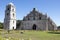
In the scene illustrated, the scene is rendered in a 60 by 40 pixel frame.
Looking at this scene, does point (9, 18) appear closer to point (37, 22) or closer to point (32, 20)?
point (32, 20)

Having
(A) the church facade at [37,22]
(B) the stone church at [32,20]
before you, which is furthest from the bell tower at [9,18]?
(A) the church facade at [37,22]

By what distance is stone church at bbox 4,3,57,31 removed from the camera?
6369cm

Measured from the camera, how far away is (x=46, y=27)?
63.4 m

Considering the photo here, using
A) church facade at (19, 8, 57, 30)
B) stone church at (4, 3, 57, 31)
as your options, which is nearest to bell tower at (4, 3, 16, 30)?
stone church at (4, 3, 57, 31)

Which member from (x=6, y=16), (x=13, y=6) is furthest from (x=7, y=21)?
(x=13, y=6)

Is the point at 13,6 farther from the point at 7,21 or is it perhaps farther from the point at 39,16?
the point at 39,16

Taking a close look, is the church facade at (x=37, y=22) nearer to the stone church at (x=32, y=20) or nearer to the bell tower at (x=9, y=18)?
the stone church at (x=32, y=20)

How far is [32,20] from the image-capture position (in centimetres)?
6562

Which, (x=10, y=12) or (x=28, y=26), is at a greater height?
(x=10, y=12)

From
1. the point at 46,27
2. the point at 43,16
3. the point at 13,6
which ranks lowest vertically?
the point at 46,27

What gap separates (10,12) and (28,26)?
948 cm

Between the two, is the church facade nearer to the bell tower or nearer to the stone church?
the stone church

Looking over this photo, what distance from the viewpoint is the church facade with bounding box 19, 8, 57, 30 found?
63.6 meters

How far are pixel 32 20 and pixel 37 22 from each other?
2.32 meters
